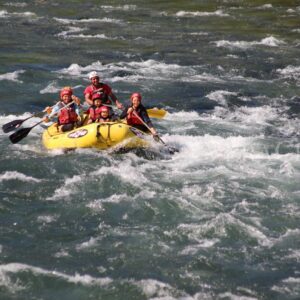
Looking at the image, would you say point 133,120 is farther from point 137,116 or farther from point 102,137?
point 102,137

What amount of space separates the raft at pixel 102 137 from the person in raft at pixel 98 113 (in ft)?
1.88

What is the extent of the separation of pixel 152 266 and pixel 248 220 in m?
2.19

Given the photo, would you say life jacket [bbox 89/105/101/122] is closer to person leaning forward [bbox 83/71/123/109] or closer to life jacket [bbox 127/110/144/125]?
life jacket [bbox 127/110/144/125]

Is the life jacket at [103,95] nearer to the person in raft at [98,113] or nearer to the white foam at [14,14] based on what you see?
the person in raft at [98,113]

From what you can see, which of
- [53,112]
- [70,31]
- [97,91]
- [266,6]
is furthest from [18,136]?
[266,6]

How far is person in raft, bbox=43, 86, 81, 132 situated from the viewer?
585 inches

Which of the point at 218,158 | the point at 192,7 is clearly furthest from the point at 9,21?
the point at 218,158

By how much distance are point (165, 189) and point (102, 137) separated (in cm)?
204

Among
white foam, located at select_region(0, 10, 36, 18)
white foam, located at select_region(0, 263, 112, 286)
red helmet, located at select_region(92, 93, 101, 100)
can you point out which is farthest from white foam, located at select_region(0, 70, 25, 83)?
white foam, located at select_region(0, 10, 36, 18)

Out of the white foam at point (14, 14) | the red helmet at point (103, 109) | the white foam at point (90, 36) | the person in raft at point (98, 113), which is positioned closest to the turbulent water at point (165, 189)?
the person in raft at point (98, 113)

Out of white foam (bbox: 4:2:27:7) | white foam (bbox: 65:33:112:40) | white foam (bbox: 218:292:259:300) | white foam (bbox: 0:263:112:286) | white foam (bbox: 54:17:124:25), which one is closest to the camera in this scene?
white foam (bbox: 218:292:259:300)

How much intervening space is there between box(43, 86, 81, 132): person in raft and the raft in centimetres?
59

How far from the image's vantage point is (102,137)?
548 inches

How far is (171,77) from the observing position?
2203 cm
